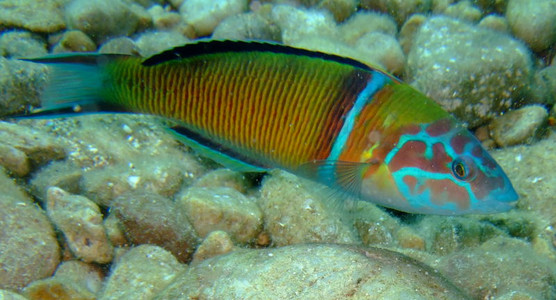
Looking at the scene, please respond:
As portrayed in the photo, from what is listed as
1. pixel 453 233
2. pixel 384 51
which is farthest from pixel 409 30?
pixel 453 233

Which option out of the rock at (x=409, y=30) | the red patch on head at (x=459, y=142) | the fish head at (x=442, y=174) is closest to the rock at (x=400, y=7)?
the rock at (x=409, y=30)

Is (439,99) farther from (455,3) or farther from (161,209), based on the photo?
(161,209)

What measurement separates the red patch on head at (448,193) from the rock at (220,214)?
1.57 m

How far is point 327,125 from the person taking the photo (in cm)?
283

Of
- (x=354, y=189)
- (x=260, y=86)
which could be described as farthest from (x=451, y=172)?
(x=260, y=86)

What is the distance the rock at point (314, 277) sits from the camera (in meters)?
2.16

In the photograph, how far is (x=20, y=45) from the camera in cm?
529

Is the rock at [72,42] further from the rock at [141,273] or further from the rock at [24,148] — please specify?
the rock at [141,273]

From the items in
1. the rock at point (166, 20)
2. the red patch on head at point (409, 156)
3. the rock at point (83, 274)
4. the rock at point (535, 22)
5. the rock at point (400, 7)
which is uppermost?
the rock at point (535, 22)

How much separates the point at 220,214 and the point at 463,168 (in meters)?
1.91

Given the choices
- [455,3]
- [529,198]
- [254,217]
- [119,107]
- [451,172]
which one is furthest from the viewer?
[455,3]

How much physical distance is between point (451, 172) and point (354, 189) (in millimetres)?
616

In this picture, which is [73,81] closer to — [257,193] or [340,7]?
[257,193]

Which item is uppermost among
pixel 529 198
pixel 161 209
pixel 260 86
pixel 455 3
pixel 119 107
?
pixel 455 3
